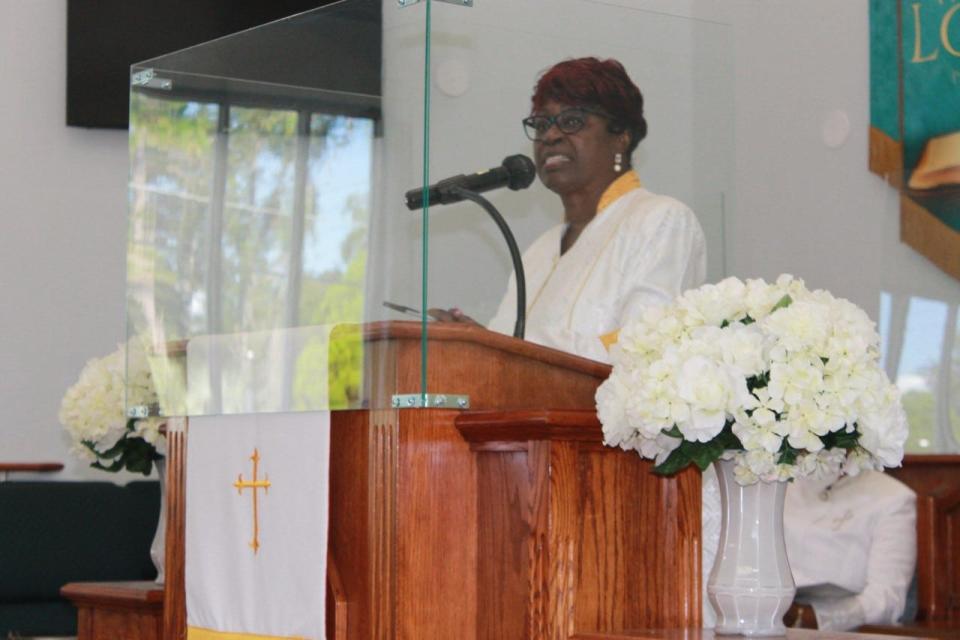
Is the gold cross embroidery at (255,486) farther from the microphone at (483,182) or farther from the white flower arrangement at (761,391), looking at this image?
the white flower arrangement at (761,391)

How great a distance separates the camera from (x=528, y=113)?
115 inches

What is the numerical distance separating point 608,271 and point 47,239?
417 centimetres

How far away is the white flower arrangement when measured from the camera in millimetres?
2303

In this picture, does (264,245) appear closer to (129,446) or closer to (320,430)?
(320,430)

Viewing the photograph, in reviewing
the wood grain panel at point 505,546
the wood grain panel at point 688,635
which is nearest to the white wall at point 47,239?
the wood grain panel at point 505,546

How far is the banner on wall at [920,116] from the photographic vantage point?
213 inches

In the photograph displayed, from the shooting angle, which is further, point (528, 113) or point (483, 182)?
point (528, 113)

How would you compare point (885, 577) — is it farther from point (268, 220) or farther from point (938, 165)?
point (268, 220)

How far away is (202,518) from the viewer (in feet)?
10.2

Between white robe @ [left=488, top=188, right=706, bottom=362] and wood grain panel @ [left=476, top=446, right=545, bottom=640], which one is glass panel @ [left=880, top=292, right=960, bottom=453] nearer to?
white robe @ [left=488, top=188, right=706, bottom=362]

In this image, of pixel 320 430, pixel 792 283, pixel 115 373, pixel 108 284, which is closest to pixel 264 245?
pixel 320 430

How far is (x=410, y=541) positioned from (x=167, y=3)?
180 inches

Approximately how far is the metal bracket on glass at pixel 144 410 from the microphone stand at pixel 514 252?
2.98 ft

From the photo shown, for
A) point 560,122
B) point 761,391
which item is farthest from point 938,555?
point 761,391
